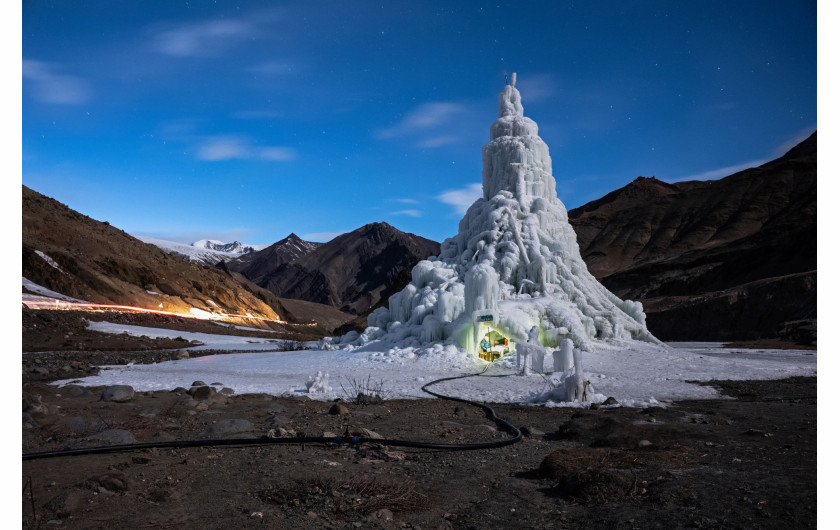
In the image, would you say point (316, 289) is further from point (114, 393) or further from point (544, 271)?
point (114, 393)

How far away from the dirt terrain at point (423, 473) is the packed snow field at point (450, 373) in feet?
10.2

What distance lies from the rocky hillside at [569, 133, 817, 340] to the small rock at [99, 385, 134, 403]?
37052 millimetres

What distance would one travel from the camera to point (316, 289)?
165 meters

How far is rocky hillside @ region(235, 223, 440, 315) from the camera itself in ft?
538

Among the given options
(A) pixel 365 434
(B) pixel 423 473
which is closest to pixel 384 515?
(B) pixel 423 473

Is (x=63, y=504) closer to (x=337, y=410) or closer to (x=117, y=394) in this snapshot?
(x=337, y=410)

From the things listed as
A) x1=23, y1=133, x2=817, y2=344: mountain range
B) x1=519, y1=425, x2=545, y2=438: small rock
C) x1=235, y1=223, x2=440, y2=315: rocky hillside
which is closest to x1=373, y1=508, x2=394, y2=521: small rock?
x1=519, y1=425, x2=545, y2=438: small rock

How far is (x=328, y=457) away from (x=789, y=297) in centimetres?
4467

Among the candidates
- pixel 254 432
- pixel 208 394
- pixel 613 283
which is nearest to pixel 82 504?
pixel 254 432

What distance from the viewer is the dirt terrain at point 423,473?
421cm

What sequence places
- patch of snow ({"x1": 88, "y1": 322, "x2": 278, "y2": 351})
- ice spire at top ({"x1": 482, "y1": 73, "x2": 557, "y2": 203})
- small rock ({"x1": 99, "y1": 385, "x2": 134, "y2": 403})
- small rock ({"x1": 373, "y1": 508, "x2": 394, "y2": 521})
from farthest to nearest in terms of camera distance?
patch of snow ({"x1": 88, "y1": 322, "x2": 278, "y2": 351}) < ice spire at top ({"x1": 482, "y1": 73, "x2": 557, "y2": 203}) < small rock ({"x1": 99, "y1": 385, "x2": 134, "y2": 403}) < small rock ({"x1": 373, "y1": 508, "x2": 394, "y2": 521})

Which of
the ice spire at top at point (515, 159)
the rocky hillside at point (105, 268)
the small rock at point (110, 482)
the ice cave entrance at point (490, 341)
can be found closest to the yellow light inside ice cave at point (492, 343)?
the ice cave entrance at point (490, 341)

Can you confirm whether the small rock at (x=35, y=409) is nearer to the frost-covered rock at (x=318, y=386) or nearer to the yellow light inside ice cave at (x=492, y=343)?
the frost-covered rock at (x=318, y=386)

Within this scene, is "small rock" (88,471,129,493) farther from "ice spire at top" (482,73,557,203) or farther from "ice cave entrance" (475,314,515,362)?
"ice spire at top" (482,73,557,203)
